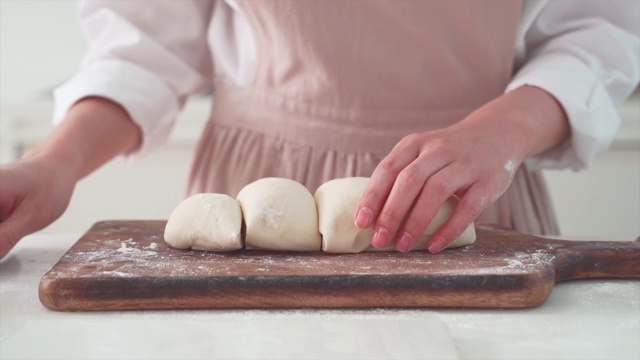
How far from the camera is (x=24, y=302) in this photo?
0.76 metres

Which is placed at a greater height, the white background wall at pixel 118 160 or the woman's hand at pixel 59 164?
the woman's hand at pixel 59 164

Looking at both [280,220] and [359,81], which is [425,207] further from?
[359,81]

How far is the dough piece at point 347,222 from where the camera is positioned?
0.86 metres

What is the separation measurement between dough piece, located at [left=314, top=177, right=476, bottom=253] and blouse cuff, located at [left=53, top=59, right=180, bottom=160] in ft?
1.20

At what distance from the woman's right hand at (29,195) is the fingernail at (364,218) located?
15.9 inches

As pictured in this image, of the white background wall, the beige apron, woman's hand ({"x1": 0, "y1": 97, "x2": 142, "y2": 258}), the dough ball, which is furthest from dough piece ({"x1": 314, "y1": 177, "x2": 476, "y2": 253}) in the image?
the white background wall

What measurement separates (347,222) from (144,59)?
0.52 metres

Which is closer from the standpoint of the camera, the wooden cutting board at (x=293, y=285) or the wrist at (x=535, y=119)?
the wooden cutting board at (x=293, y=285)

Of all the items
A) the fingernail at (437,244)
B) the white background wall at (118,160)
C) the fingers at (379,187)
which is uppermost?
the fingers at (379,187)

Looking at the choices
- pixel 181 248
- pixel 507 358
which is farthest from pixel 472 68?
pixel 507 358

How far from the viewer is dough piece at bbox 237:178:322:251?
86cm

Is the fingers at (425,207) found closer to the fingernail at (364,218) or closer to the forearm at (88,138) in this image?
the fingernail at (364,218)

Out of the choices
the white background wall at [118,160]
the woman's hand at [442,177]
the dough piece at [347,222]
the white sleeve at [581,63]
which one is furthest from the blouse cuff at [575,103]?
the white background wall at [118,160]

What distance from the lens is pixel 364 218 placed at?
84 cm
